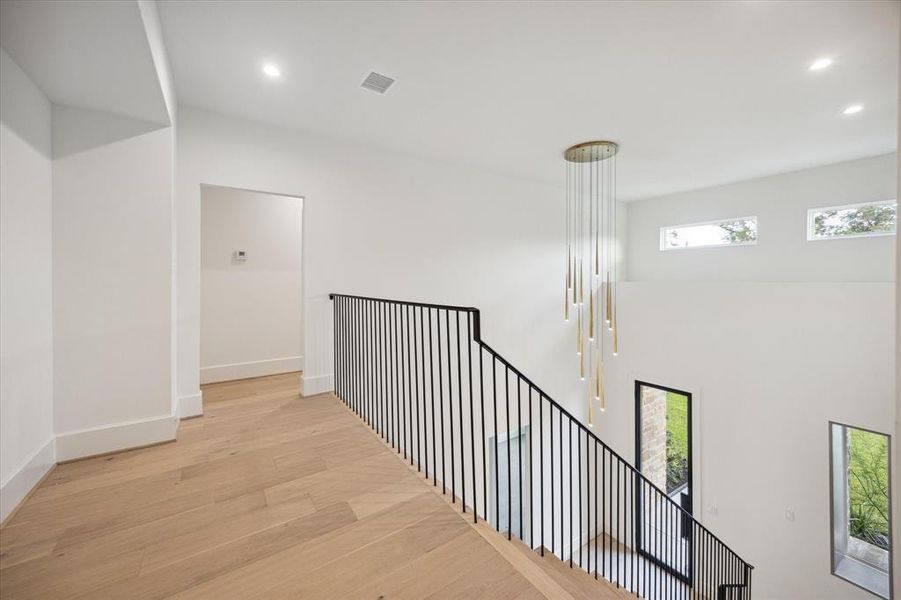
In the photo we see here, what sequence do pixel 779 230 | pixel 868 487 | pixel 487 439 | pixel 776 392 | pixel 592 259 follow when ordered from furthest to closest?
pixel 592 259
pixel 487 439
pixel 779 230
pixel 776 392
pixel 868 487

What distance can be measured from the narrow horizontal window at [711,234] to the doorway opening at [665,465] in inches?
101

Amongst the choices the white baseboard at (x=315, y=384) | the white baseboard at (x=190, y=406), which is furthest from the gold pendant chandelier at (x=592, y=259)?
the white baseboard at (x=190, y=406)

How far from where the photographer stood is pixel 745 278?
566cm

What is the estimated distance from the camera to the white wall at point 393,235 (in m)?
3.24

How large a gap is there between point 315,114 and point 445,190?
189 cm

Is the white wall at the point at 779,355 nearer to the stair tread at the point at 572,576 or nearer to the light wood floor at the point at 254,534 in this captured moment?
the stair tread at the point at 572,576

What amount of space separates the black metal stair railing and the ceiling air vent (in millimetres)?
1743

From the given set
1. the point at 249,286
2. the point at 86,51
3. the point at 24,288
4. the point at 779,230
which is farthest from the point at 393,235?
the point at 779,230

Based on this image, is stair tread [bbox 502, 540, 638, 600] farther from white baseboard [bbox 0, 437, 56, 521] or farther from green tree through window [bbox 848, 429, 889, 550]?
green tree through window [bbox 848, 429, 889, 550]

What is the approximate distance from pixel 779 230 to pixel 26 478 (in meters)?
8.10

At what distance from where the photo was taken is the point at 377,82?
2879 mm

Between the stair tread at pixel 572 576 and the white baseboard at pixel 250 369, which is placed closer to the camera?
the stair tread at pixel 572 576

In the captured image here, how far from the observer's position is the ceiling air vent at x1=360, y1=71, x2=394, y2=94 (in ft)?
9.14

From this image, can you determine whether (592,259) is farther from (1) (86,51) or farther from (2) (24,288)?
(2) (24,288)
